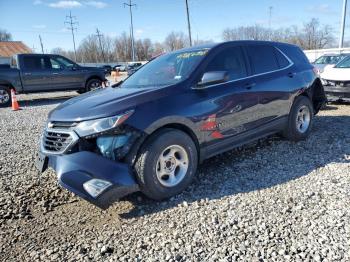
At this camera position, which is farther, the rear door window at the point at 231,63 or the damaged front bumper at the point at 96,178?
the rear door window at the point at 231,63

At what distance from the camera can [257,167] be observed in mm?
4676

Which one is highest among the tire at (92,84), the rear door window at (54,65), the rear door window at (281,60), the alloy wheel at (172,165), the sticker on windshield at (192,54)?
the rear door window at (54,65)

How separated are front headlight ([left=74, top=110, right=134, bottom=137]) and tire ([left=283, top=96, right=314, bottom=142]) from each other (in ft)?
10.8

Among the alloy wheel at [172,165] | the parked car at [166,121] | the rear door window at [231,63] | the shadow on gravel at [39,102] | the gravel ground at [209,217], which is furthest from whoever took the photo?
the shadow on gravel at [39,102]

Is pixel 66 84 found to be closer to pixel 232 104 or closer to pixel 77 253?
pixel 232 104

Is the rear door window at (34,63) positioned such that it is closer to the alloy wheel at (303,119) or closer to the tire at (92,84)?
the tire at (92,84)

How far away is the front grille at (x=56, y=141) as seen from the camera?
3.54m

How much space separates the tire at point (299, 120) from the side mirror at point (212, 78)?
6.81 ft

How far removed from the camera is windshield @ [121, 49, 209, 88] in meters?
4.27

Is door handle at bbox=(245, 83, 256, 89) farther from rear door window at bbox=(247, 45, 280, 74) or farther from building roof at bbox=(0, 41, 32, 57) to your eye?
building roof at bbox=(0, 41, 32, 57)

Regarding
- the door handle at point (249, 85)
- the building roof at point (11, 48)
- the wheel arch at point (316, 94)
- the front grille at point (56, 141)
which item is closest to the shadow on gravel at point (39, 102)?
the front grille at point (56, 141)

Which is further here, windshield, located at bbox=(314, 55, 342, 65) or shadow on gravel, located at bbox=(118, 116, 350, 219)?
windshield, located at bbox=(314, 55, 342, 65)

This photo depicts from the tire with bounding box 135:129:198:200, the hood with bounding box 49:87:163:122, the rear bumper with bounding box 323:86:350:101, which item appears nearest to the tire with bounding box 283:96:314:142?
the tire with bounding box 135:129:198:200

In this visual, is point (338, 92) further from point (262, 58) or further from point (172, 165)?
point (172, 165)
